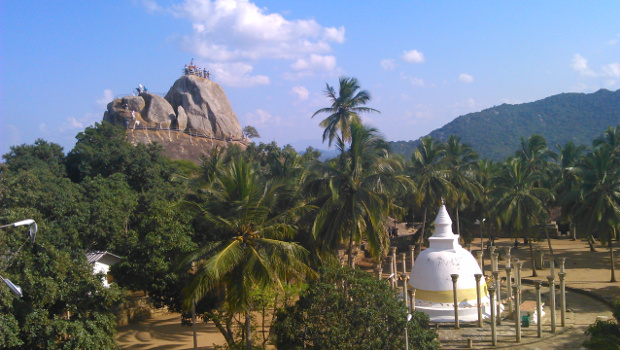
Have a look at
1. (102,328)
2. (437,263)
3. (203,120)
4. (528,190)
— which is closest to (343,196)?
(437,263)

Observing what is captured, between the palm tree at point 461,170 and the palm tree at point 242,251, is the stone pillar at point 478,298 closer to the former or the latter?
the palm tree at point 242,251

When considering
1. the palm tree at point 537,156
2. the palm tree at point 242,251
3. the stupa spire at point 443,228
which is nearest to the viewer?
the palm tree at point 242,251

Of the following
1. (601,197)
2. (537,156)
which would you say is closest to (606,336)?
(601,197)

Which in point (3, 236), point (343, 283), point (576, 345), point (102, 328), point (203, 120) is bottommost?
point (576, 345)

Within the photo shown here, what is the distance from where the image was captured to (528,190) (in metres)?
30.0

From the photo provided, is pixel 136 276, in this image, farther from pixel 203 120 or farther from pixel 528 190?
pixel 203 120

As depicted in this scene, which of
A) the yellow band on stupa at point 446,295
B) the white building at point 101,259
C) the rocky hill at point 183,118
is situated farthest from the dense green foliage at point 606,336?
the rocky hill at point 183,118

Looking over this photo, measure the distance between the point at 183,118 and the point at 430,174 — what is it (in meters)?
40.2

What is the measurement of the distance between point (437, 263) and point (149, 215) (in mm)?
10926

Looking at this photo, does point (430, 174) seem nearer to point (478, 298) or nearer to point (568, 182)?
point (478, 298)

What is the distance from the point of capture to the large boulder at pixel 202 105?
61.3 metres

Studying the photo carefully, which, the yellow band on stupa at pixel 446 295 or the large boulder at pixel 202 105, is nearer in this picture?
the yellow band on stupa at pixel 446 295

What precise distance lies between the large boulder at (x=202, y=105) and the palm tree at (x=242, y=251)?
165ft

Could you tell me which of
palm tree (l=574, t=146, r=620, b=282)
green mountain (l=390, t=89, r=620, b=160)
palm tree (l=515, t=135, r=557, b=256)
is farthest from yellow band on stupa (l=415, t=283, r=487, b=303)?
green mountain (l=390, t=89, r=620, b=160)
